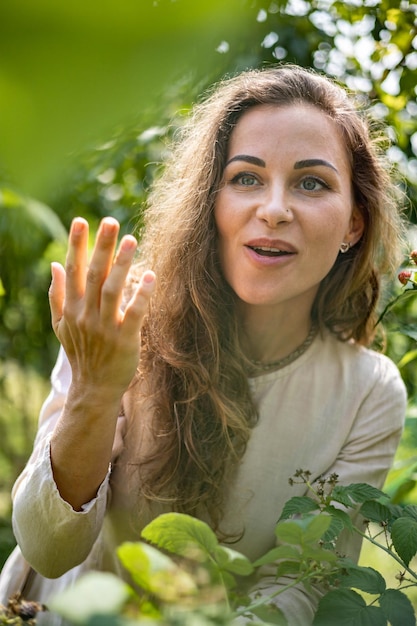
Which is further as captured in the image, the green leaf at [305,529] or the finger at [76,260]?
the finger at [76,260]

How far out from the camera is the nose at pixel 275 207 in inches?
58.2

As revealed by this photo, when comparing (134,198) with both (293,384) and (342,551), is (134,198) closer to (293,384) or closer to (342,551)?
(293,384)

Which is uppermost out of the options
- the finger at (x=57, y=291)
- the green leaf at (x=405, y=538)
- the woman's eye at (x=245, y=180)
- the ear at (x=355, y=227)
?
the woman's eye at (x=245, y=180)

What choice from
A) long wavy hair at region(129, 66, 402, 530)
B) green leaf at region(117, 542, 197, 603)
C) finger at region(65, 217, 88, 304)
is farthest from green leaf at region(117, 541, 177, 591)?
long wavy hair at region(129, 66, 402, 530)

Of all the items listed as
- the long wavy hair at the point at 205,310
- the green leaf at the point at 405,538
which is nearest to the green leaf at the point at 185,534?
the green leaf at the point at 405,538

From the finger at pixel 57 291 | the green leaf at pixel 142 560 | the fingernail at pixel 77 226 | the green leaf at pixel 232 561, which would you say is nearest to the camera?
the green leaf at pixel 142 560

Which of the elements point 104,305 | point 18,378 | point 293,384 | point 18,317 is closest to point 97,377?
point 104,305

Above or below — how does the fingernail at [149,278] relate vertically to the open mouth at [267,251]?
below

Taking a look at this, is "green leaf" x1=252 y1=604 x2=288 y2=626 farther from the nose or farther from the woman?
the nose

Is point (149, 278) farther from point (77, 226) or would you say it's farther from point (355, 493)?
point (355, 493)

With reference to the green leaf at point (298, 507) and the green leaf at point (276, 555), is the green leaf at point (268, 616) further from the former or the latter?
the green leaf at point (298, 507)

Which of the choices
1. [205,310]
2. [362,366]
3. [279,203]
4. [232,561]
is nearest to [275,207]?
[279,203]

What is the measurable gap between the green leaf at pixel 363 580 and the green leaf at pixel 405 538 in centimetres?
5

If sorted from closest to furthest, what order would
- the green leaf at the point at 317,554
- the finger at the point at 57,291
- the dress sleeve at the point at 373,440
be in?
the green leaf at the point at 317,554, the finger at the point at 57,291, the dress sleeve at the point at 373,440
